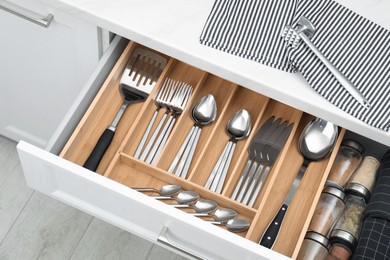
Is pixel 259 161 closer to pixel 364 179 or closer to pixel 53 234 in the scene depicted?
pixel 364 179

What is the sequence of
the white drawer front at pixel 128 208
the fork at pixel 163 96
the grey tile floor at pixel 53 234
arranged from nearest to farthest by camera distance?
1. the white drawer front at pixel 128 208
2. the fork at pixel 163 96
3. the grey tile floor at pixel 53 234

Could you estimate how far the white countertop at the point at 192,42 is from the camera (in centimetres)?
100

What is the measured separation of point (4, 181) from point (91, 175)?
2.85 ft

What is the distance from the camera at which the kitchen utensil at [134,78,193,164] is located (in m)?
1.17

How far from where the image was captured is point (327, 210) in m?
1.14

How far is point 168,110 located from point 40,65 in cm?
32

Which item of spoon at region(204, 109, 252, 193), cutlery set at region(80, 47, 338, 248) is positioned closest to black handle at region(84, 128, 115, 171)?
cutlery set at region(80, 47, 338, 248)

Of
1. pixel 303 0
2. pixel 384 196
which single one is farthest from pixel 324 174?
pixel 303 0

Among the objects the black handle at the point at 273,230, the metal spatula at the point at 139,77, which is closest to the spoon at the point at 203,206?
the black handle at the point at 273,230

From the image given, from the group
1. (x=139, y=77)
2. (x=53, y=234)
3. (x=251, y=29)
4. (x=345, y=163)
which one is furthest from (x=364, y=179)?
(x=53, y=234)

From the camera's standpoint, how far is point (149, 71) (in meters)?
1.20

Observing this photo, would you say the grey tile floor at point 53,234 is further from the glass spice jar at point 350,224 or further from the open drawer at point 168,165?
the glass spice jar at point 350,224

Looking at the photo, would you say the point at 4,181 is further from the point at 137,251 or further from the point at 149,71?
the point at 149,71

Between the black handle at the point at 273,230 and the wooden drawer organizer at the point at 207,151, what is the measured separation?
0.08 feet
